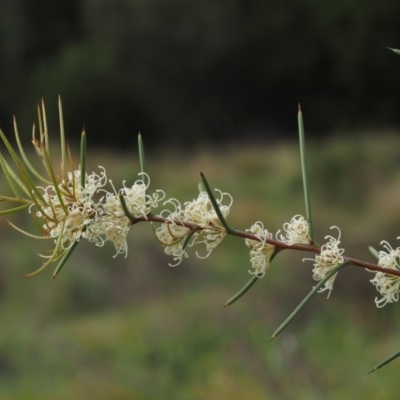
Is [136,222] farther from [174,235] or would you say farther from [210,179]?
[210,179]

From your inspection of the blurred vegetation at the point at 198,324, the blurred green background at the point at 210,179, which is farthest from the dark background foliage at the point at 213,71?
the blurred vegetation at the point at 198,324

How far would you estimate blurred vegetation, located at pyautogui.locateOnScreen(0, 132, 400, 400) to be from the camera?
2.70 metres

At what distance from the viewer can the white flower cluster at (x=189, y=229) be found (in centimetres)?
38

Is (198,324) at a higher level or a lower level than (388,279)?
lower

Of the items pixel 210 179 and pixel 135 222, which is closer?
pixel 135 222

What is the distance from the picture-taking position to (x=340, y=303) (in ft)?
11.0

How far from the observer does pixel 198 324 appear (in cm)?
334

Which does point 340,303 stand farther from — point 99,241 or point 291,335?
point 99,241

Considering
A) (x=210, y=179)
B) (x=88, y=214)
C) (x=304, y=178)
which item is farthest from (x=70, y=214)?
(x=210, y=179)

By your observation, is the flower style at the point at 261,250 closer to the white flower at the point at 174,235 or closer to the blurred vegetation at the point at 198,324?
the white flower at the point at 174,235

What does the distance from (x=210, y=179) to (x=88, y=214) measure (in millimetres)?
5961

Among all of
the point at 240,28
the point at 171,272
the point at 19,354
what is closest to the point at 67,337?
the point at 19,354

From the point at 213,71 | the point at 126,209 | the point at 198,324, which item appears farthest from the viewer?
the point at 213,71

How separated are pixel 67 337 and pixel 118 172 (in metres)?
2.91
